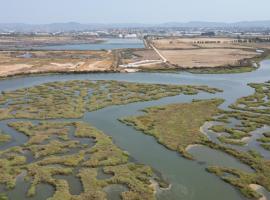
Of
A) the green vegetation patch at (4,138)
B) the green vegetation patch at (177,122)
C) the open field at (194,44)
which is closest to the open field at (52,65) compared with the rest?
the green vegetation patch at (177,122)

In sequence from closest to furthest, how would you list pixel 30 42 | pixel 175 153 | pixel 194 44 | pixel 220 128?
pixel 175 153
pixel 220 128
pixel 194 44
pixel 30 42

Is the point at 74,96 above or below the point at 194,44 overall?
below

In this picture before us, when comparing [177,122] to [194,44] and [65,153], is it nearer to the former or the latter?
[65,153]

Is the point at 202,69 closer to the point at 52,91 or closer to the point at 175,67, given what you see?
the point at 175,67

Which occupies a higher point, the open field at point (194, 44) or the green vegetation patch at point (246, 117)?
the open field at point (194, 44)

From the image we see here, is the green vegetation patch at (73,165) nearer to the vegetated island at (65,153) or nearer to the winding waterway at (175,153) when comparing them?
the vegetated island at (65,153)

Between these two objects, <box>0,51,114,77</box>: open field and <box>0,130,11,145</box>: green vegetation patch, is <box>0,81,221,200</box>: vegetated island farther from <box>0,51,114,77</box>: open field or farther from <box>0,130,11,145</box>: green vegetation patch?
<box>0,51,114,77</box>: open field

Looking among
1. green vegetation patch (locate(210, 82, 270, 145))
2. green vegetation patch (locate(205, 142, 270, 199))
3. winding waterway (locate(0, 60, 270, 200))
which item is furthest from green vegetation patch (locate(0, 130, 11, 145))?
green vegetation patch (locate(210, 82, 270, 145))

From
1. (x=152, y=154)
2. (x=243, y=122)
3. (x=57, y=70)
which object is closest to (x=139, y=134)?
(x=152, y=154)

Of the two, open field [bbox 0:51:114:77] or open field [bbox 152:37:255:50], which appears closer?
open field [bbox 0:51:114:77]

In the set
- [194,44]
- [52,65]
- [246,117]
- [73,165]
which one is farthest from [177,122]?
[194,44]

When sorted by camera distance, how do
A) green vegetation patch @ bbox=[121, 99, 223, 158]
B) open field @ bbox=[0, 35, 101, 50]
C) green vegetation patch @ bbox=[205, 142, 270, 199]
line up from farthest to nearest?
open field @ bbox=[0, 35, 101, 50]
green vegetation patch @ bbox=[121, 99, 223, 158]
green vegetation patch @ bbox=[205, 142, 270, 199]

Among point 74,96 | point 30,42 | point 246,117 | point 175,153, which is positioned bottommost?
point 175,153
